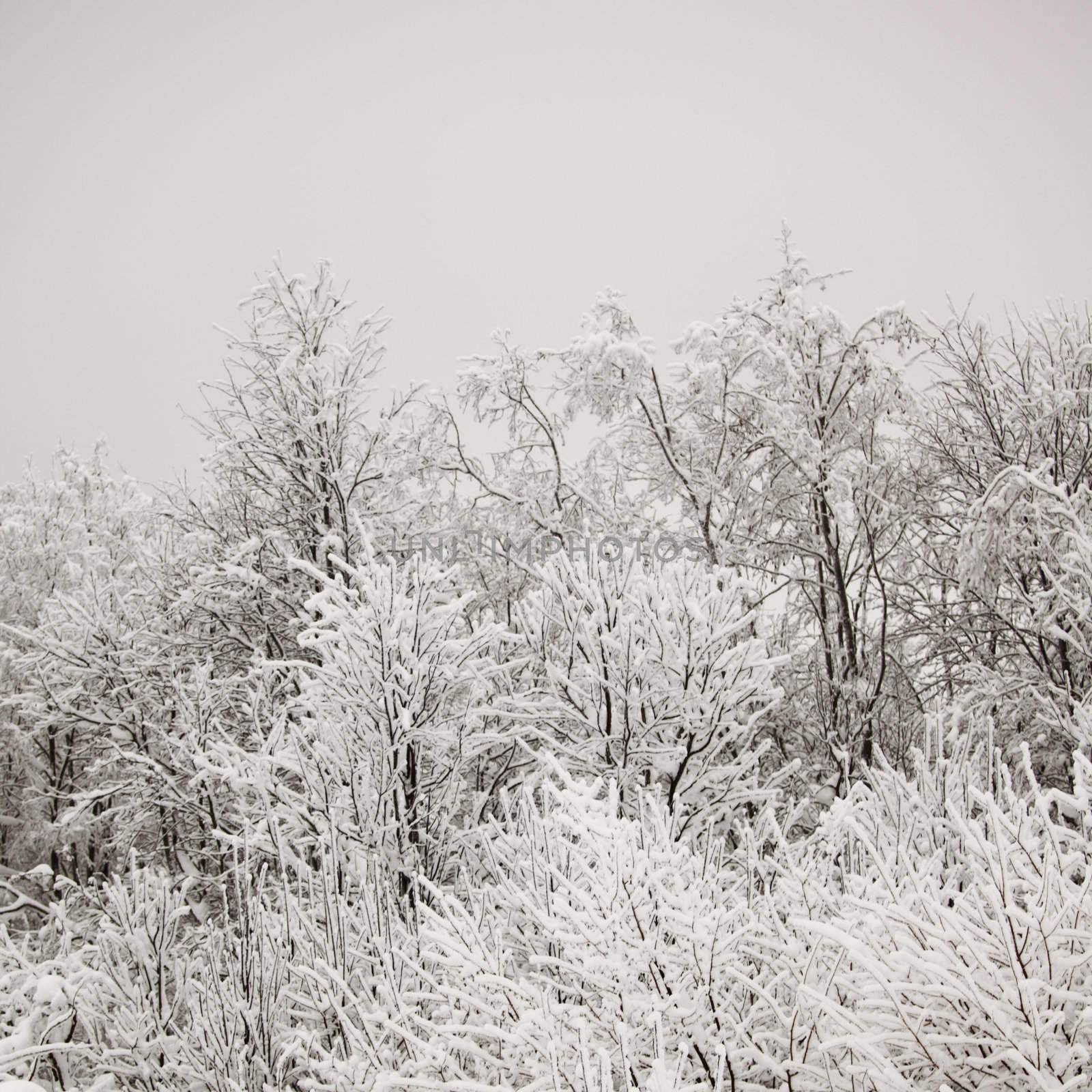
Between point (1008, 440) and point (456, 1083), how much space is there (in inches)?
345

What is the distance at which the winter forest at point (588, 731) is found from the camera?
288cm

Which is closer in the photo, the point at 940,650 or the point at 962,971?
the point at 962,971

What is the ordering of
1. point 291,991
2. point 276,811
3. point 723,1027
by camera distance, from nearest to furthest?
1. point 723,1027
2. point 291,991
3. point 276,811

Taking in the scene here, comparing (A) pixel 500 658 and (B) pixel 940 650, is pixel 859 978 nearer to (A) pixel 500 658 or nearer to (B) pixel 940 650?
(A) pixel 500 658

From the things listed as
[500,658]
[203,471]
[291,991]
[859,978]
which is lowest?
[291,991]

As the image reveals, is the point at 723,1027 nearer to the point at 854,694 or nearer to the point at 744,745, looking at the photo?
the point at 744,745

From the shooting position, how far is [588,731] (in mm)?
6488

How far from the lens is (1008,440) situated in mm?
8867

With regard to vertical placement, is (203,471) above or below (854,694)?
above

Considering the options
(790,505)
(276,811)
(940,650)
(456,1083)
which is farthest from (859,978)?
(790,505)

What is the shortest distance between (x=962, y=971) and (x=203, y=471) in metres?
10.1

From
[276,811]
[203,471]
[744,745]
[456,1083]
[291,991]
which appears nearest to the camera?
[456,1083]

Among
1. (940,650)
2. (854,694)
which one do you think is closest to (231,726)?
(854,694)

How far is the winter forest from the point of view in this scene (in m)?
2.88
